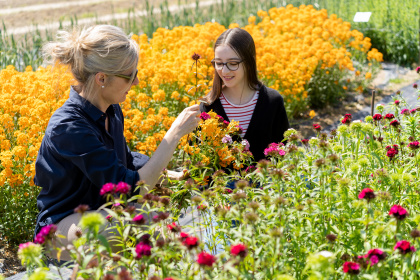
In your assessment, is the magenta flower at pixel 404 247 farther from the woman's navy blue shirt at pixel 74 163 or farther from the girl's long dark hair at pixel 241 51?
the girl's long dark hair at pixel 241 51

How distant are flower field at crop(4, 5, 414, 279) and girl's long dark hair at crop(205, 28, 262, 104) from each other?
490 millimetres

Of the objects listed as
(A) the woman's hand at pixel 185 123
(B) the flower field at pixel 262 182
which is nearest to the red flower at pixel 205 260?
(B) the flower field at pixel 262 182

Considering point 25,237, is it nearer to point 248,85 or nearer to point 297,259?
point 248,85

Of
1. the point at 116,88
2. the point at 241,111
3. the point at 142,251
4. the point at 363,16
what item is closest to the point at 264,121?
the point at 241,111

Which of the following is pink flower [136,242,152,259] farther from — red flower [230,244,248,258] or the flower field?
red flower [230,244,248,258]

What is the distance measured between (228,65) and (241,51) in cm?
14

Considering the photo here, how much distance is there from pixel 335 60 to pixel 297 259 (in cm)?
439

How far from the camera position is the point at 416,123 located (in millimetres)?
2879

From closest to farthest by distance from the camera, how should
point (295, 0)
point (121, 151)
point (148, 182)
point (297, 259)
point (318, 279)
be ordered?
1. point (318, 279)
2. point (297, 259)
3. point (148, 182)
4. point (121, 151)
5. point (295, 0)

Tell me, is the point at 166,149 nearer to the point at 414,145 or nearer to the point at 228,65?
the point at 228,65

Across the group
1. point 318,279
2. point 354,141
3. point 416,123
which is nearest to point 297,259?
point 318,279

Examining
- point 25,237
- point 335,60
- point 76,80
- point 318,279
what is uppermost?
point 76,80

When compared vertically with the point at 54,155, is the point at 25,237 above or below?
below

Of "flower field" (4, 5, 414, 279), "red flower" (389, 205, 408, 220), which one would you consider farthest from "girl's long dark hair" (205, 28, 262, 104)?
"red flower" (389, 205, 408, 220)
